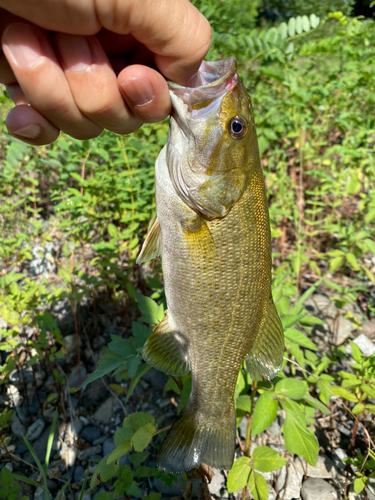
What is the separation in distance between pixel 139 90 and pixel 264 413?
4.97ft

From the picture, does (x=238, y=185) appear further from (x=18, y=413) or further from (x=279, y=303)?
(x=18, y=413)

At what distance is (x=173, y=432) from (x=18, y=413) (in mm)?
1649

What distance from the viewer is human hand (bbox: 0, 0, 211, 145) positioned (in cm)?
114

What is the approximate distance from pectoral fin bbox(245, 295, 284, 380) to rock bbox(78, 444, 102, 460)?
1535 millimetres

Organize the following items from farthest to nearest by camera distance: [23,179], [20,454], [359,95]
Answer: [359,95]
[23,179]
[20,454]

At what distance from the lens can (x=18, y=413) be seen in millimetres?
2646

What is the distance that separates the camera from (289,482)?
2.20m

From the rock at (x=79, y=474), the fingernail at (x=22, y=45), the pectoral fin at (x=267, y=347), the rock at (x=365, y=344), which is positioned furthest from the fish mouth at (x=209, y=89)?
the rock at (x=365, y=344)

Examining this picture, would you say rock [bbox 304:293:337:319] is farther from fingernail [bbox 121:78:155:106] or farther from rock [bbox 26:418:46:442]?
fingernail [bbox 121:78:155:106]

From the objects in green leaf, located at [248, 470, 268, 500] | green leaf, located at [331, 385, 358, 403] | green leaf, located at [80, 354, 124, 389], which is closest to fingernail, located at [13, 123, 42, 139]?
green leaf, located at [80, 354, 124, 389]

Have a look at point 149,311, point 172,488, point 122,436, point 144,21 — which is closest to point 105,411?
point 172,488

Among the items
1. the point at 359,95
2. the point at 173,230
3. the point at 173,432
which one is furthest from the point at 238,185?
the point at 359,95

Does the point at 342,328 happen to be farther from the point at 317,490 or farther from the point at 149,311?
the point at 149,311

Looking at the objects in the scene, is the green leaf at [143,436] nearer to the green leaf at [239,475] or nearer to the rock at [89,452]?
the green leaf at [239,475]
